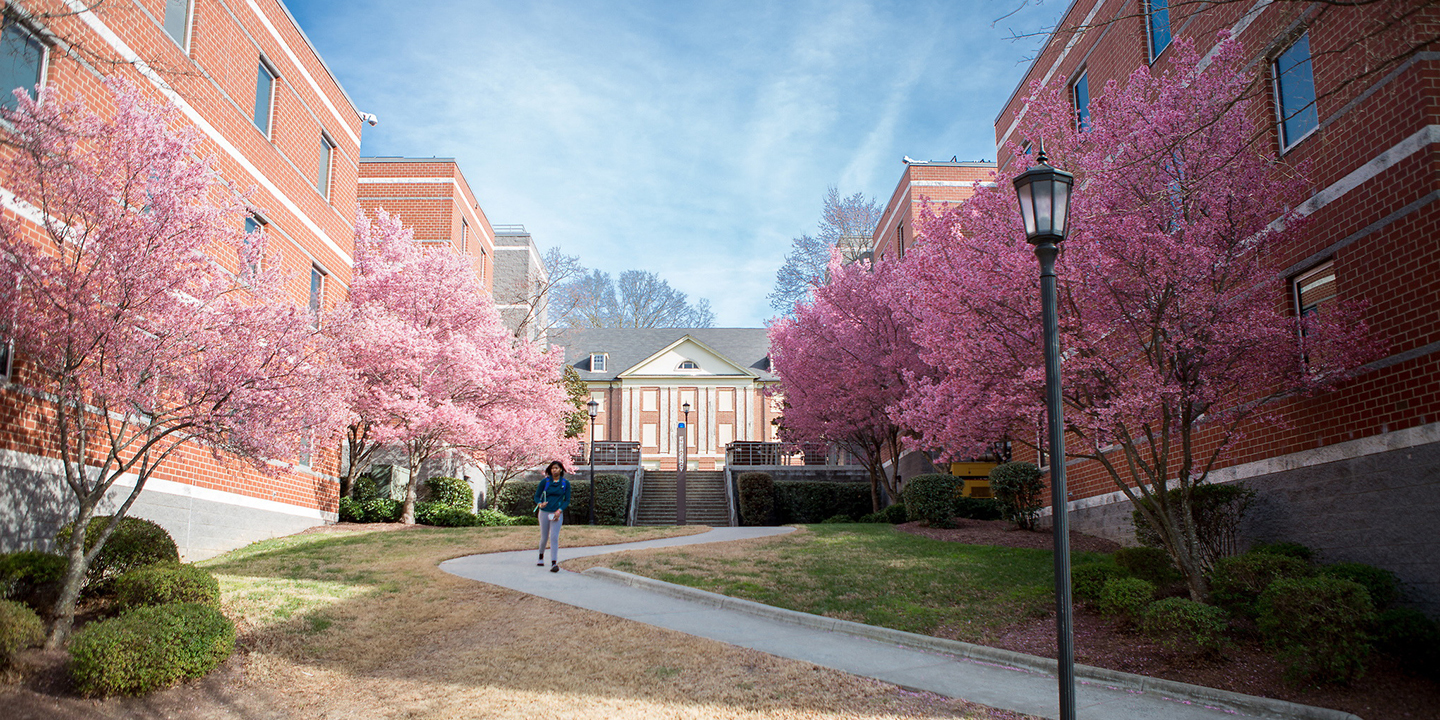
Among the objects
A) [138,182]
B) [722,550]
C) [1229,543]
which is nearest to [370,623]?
[138,182]

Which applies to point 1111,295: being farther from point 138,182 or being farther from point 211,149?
point 211,149

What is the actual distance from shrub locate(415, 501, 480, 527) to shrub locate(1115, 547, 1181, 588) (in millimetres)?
15487

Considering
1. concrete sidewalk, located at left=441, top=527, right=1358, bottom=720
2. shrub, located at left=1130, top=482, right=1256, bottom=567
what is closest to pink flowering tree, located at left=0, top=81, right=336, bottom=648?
concrete sidewalk, located at left=441, top=527, right=1358, bottom=720

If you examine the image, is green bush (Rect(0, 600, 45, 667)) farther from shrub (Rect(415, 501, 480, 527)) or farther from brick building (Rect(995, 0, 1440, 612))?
shrub (Rect(415, 501, 480, 527))

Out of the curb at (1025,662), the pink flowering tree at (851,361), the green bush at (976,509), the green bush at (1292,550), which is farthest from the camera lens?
the pink flowering tree at (851,361)

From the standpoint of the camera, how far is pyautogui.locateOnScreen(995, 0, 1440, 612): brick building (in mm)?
8422

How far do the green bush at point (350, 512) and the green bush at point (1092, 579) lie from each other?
1606cm

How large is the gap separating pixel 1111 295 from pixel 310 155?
17.1 metres

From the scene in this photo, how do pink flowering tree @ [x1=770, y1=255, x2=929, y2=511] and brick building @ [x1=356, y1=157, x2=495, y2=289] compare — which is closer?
pink flowering tree @ [x1=770, y1=255, x2=929, y2=511]

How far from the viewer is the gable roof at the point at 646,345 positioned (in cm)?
4947

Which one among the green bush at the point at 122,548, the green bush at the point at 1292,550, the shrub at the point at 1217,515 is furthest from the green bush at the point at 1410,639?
the green bush at the point at 122,548

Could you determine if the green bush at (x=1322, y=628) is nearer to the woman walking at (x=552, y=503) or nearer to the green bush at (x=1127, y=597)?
the green bush at (x=1127, y=597)

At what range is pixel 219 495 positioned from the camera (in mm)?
14641

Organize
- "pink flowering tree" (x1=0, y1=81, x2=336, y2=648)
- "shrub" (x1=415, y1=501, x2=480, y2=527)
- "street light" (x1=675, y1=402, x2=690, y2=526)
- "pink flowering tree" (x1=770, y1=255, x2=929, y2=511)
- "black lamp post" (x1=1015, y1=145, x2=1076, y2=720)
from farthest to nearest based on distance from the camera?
1. "street light" (x1=675, y1=402, x2=690, y2=526)
2. "shrub" (x1=415, y1=501, x2=480, y2=527)
3. "pink flowering tree" (x1=770, y1=255, x2=929, y2=511)
4. "pink flowering tree" (x1=0, y1=81, x2=336, y2=648)
5. "black lamp post" (x1=1015, y1=145, x2=1076, y2=720)
